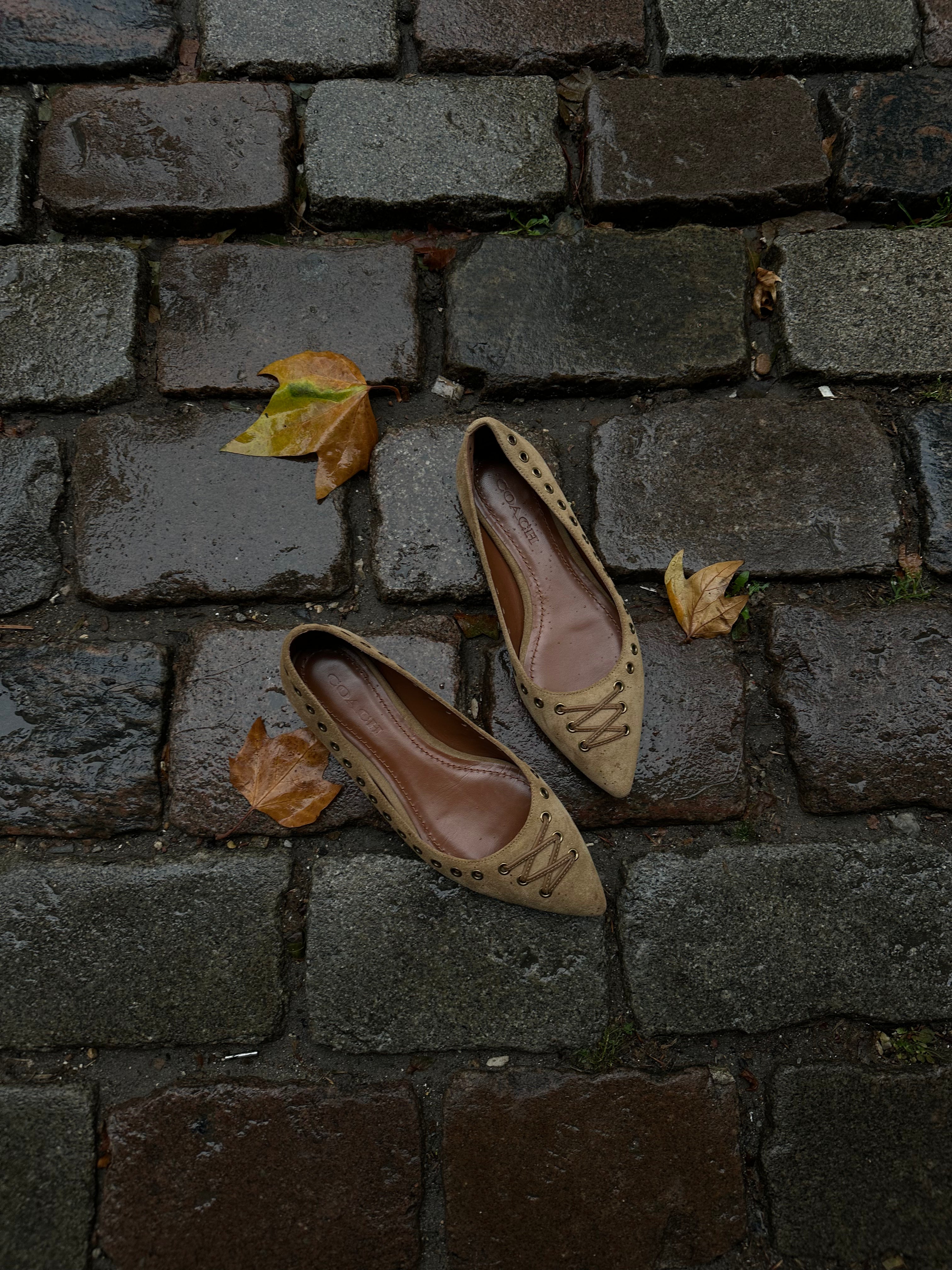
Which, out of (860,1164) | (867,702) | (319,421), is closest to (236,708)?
(319,421)

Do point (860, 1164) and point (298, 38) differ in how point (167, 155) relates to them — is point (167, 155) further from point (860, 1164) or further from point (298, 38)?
point (860, 1164)

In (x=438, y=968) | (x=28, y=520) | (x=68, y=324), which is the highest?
(x=68, y=324)

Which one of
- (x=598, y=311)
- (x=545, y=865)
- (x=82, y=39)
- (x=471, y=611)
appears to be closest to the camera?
(x=545, y=865)

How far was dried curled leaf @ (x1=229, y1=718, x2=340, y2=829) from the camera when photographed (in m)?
1.70

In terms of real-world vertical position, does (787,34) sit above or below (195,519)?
above

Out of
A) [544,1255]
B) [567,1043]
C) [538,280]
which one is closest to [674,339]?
[538,280]

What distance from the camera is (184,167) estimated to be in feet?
6.48

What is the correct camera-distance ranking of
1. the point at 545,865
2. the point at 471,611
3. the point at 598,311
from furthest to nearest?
the point at 598,311 → the point at 471,611 → the point at 545,865

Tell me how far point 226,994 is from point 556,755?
32.3 inches

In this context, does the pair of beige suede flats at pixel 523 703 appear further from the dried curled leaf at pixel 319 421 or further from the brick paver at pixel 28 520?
the brick paver at pixel 28 520

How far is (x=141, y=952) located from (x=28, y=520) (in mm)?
954

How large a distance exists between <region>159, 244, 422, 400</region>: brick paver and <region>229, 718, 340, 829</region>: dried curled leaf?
79 cm

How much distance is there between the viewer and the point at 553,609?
1783 mm

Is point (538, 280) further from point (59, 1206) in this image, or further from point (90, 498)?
point (59, 1206)
